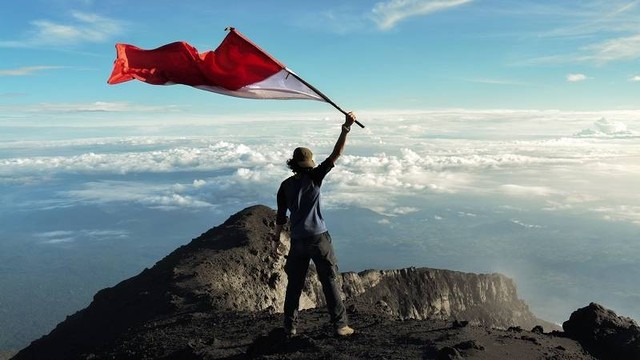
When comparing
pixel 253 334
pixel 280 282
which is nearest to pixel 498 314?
pixel 280 282

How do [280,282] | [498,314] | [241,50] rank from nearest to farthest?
1. [241,50]
2. [280,282]
3. [498,314]

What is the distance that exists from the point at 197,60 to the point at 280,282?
1941 cm

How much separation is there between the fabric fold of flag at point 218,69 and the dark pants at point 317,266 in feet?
10.9

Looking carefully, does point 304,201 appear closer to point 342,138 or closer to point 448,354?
point 342,138

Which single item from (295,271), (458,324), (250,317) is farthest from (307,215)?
(250,317)

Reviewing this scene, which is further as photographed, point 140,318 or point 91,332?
point 91,332

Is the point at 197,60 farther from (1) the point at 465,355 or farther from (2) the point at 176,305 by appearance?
(2) the point at 176,305

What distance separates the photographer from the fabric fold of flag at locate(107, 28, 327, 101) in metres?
12.7

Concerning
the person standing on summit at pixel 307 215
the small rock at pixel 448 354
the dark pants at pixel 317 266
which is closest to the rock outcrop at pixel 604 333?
the small rock at pixel 448 354

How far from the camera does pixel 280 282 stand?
100 ft

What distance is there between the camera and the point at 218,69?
13.0 m

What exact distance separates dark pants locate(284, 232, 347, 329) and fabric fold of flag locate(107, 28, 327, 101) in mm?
3321

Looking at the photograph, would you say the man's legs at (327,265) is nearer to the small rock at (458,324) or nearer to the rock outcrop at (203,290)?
the small rock at (458,324)

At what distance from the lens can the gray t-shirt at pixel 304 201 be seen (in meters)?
11.0
